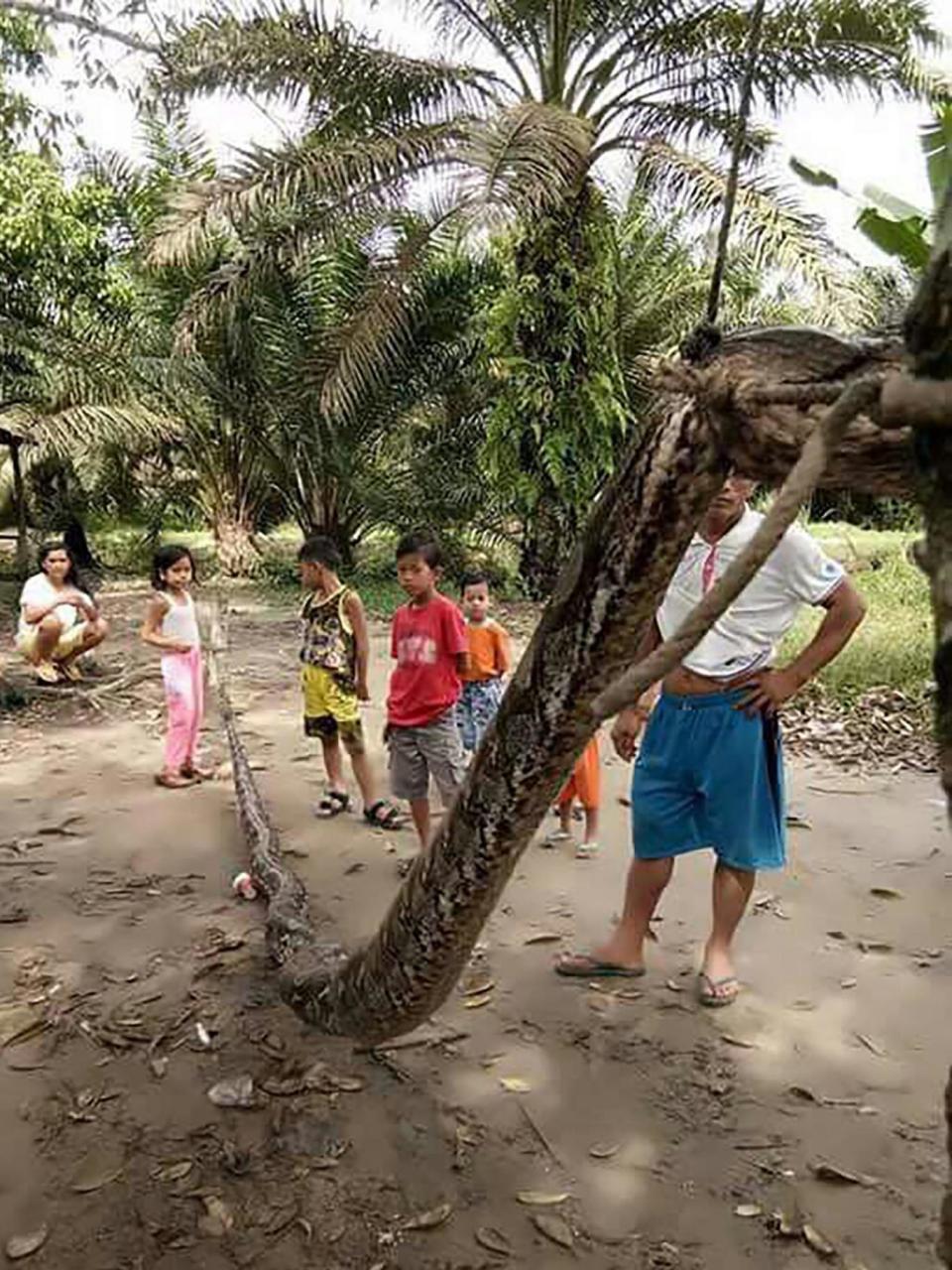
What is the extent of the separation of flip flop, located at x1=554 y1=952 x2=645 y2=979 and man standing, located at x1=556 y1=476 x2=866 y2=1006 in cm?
21

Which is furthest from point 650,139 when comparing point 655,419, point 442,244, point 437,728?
point 655,419

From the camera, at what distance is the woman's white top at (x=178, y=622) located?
16.4ft

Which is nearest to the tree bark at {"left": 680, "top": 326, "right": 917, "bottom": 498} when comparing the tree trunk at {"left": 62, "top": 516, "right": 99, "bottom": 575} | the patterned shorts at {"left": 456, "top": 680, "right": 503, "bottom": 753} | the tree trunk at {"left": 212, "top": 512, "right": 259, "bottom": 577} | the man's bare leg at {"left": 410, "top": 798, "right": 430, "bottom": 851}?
the man's bare leg at {"left": 410, "top": 798, "right": 430, "bottom": 851}

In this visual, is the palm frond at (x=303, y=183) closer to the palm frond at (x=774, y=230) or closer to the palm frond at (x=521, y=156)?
the palm frond at (x=521, y=156)

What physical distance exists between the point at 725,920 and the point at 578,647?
76.4 inches

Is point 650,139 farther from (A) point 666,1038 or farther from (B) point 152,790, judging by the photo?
(A) point 666,1038

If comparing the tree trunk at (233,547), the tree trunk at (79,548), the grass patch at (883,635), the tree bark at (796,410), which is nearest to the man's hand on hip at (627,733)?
the grass patch at (883,635)

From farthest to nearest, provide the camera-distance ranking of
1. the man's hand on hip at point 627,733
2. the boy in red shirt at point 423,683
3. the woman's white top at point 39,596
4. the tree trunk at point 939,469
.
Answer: the woman's white top at point 39,596 < the boy in red shirt at point 423,683 < the man's hand on hip at point 627,733 < the tree trunk at point 939,469

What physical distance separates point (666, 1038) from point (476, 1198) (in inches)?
31.9

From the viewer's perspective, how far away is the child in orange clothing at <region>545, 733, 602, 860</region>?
4.08 metres

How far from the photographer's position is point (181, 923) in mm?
3531

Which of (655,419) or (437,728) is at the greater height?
(655,419)

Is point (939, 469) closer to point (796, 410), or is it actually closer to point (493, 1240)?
point (796, 410)

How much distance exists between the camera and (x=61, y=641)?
263 inches
